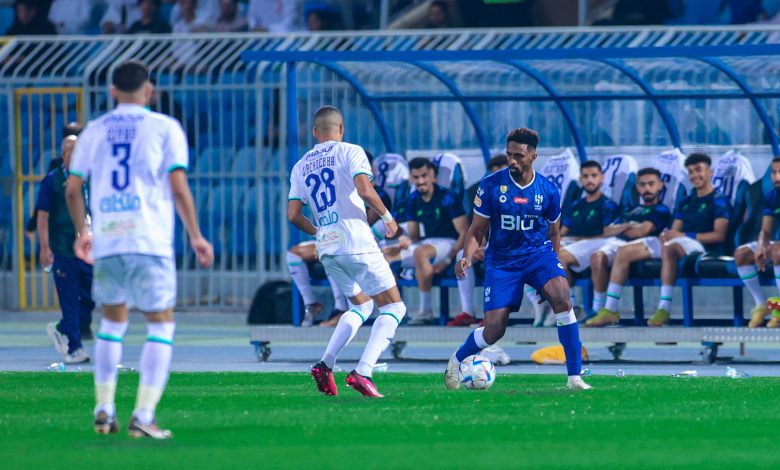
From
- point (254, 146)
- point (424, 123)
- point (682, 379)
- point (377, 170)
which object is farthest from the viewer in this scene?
point (254, 146)

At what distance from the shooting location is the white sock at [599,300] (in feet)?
52.9

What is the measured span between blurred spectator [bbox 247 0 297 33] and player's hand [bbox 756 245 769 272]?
10.7 metres

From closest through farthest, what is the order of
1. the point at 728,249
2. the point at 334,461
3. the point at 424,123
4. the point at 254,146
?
the point at 334,461 → the point at 728,249 → the point at 424,123 → the point at 254,146

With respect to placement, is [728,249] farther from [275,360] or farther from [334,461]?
[334,461]

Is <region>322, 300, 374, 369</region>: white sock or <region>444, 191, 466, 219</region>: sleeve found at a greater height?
<region>444, 191, 466, 219</region>: sleeve

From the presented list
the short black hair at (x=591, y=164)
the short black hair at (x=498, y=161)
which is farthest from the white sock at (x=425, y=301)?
the short black hair at (x=591, y=164)

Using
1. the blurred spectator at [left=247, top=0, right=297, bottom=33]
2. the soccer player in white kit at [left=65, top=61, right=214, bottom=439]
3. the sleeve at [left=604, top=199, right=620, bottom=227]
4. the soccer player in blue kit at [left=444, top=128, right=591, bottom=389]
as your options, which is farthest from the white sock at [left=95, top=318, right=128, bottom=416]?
the blurred spectator at [left=247, top=0, right=297, bottom=33]

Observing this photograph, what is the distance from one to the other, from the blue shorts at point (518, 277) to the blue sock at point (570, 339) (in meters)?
0.34

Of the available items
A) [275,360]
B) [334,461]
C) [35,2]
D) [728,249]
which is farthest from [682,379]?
[35,2]

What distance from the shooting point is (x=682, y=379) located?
13156 millimetres

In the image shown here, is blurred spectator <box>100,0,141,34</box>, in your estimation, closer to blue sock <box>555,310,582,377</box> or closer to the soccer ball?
the soccer ball

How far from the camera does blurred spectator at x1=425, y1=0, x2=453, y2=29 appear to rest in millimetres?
23281

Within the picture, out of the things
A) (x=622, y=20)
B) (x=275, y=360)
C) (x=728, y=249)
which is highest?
(x=622, y=20)

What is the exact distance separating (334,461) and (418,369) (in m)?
7.04
